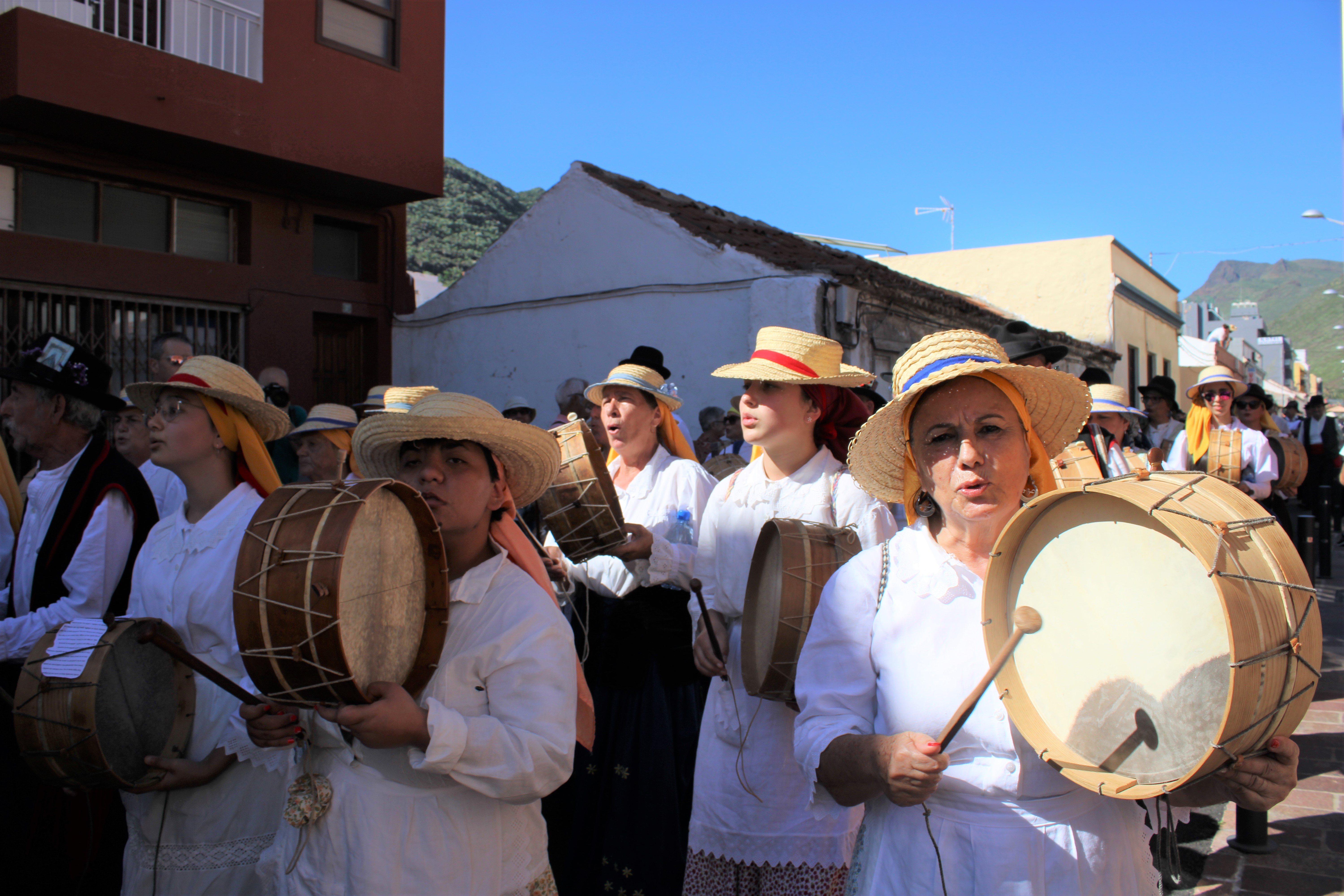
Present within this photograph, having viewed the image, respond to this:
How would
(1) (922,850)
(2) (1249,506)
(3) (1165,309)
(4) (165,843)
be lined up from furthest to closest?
(3) (1165,309) → (4) (165,843) → (1) (922,850) → (2) (1249,506)

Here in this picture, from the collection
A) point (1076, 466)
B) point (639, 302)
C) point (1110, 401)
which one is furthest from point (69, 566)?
point (639, 302)

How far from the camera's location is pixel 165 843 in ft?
9.19

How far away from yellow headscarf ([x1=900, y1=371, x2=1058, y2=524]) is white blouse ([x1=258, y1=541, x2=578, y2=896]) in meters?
0.92

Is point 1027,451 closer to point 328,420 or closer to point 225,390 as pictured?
point 225,390

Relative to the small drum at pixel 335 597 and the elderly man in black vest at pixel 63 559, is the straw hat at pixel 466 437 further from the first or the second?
the elderly man in black vest at pixel 63 559

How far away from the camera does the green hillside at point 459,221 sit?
125ft

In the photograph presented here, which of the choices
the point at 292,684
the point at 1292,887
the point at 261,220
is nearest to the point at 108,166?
the point at 261,220

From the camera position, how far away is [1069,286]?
70.4ft

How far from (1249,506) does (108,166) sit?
1102 cm

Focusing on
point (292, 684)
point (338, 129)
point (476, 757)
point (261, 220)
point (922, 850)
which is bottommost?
point (922, 850)

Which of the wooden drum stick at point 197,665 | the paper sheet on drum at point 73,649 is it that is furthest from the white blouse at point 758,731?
the paper sheet on drum at point 73,649

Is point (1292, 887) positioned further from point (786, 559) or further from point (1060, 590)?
point (1060, 590)

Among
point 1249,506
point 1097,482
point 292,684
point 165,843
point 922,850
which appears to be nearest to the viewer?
point 1249,506

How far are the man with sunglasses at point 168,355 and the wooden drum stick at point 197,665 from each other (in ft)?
14.3
